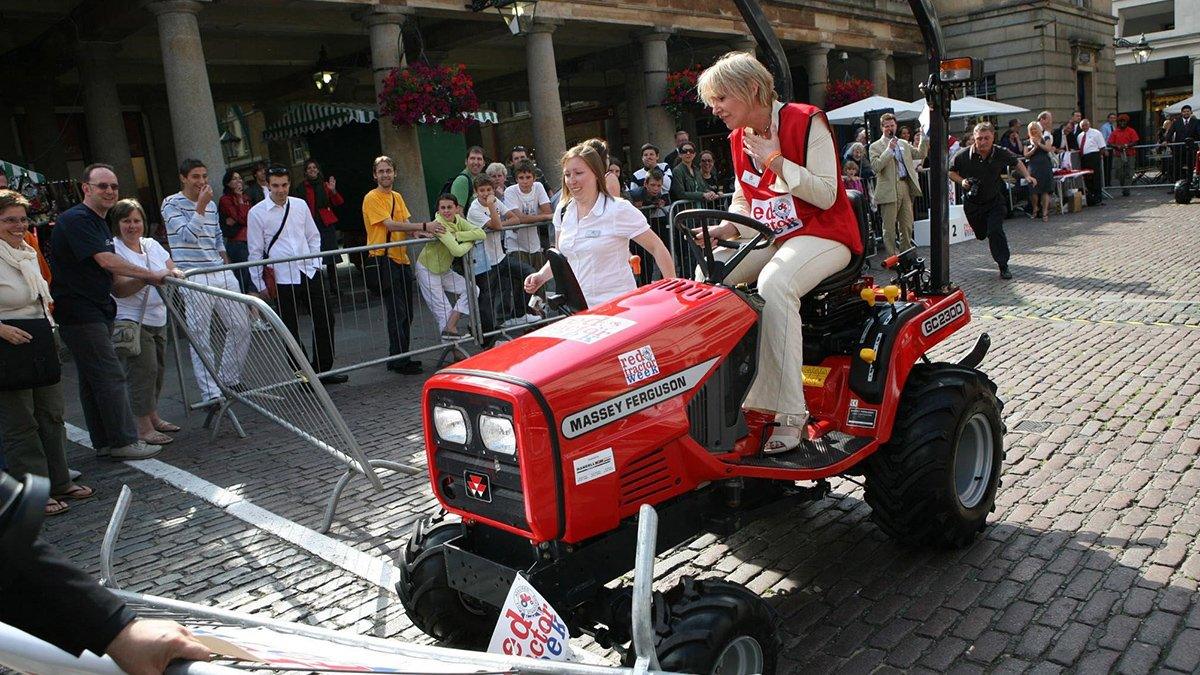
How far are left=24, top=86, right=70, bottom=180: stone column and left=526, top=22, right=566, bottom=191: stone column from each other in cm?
824

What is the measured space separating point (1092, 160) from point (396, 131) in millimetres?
16689

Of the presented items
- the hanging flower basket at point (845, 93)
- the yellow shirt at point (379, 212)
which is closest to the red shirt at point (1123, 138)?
the hanging flower basket at point (845, 93)

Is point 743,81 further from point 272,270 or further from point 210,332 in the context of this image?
point 272,270

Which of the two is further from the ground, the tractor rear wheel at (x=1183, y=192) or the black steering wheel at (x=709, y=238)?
the black steering wheel at (x=709, y=238)

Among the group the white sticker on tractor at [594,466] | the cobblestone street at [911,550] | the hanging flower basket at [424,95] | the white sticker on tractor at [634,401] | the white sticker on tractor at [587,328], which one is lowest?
the cobblestone street at [911,550]

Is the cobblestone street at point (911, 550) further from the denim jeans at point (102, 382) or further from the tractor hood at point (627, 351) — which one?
the tractor hood at point (627, 351)

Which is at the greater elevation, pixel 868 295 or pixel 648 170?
pixel 648 170

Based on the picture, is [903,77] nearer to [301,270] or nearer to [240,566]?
[301,270]

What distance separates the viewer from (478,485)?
3170 mm

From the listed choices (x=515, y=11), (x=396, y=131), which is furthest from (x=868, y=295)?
(x=396, y=131)

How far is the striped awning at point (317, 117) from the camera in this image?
17.3 m

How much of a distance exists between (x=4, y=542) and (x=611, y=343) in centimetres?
191

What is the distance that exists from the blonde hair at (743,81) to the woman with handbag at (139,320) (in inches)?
186

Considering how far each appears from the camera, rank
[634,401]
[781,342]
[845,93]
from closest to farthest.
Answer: [634,401]
[781,342]
[845,93]
